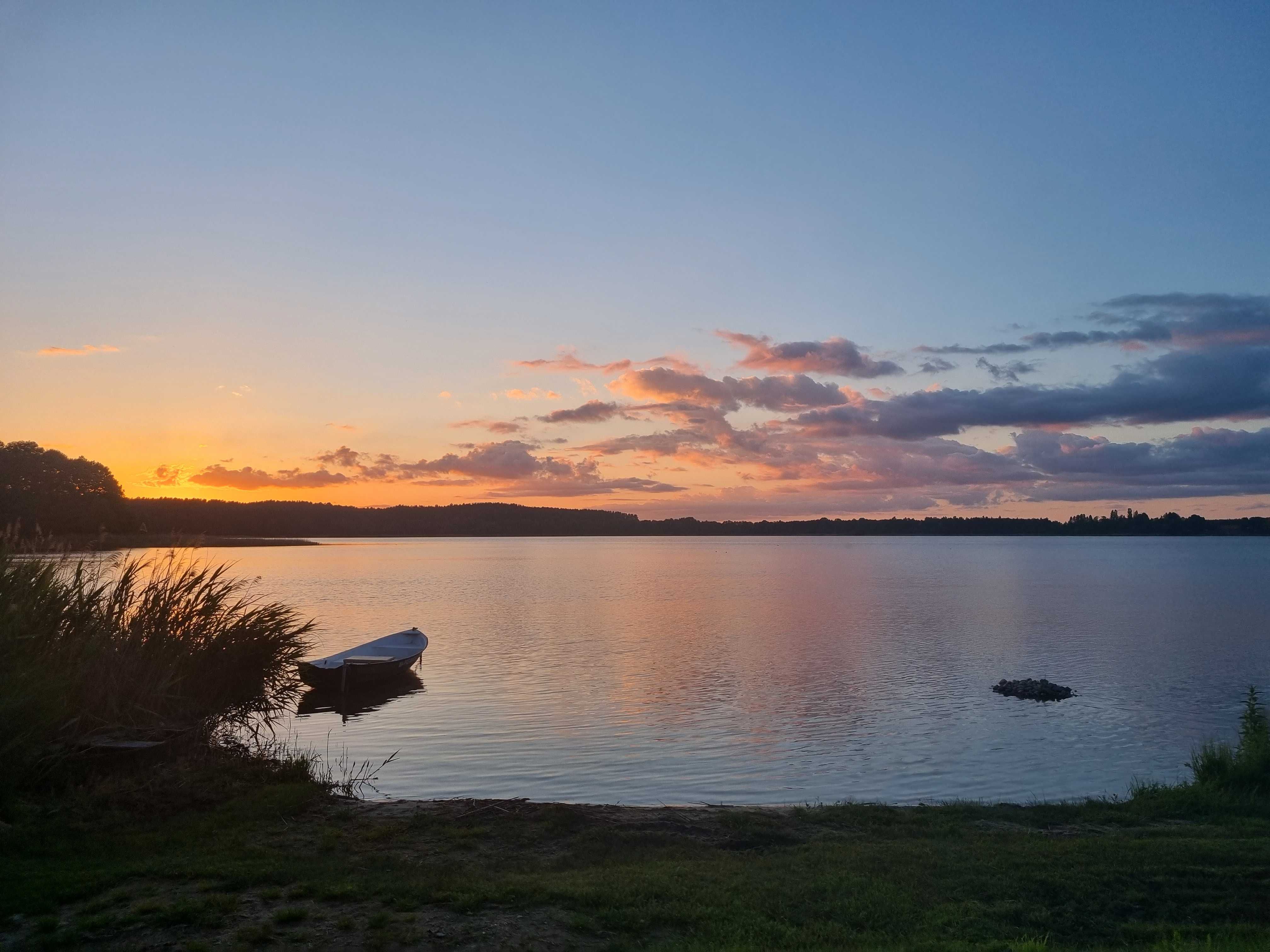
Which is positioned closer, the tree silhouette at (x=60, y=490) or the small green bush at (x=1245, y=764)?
the small green bush at (x=1245, y=764)

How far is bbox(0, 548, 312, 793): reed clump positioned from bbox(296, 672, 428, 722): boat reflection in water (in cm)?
347

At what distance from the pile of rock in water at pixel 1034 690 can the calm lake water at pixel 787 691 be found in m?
0.49

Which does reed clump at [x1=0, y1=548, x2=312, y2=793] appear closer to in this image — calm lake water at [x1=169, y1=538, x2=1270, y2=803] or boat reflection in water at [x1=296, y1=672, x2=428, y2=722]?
calm lake water at [x1=169, y1=538, x2=1270, y2=803]

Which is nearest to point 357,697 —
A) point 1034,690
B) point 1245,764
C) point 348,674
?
point 348,674

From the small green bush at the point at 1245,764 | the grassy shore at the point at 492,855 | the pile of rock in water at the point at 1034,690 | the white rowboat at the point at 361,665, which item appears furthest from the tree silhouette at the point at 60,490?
the small green bush at the point at 1245,764

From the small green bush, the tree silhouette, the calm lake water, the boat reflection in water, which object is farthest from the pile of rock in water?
the tree silhouette

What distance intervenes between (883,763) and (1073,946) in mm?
10941

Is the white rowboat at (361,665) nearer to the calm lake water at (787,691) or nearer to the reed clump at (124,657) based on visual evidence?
the calm lake water at (787,691)

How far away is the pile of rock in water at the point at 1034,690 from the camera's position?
25.2m

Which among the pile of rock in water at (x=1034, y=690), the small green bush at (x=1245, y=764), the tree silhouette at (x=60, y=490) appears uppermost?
the tree silhouette at (x=60, y=490)

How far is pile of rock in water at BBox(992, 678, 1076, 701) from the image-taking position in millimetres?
25156

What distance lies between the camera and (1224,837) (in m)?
10.6

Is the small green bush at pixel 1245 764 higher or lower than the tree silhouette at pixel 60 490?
lower

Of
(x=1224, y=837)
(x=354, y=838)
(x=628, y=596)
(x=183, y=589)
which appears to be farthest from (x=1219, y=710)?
(x=628, y=596)
